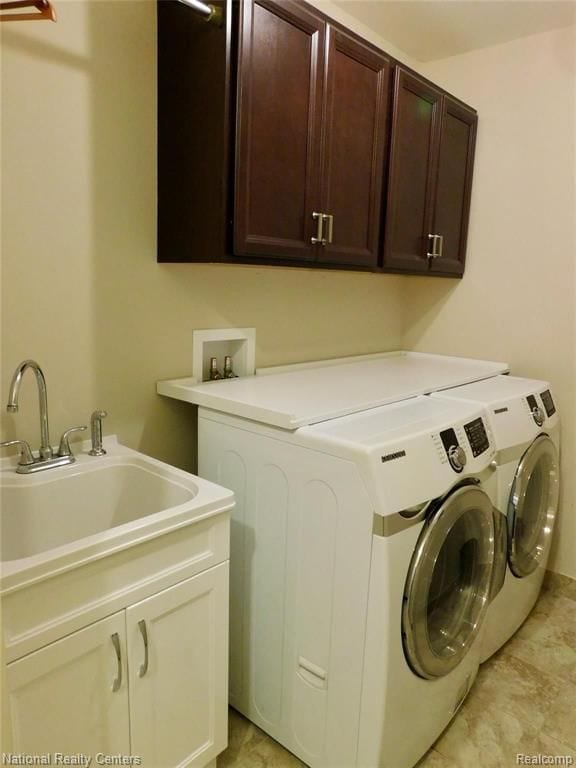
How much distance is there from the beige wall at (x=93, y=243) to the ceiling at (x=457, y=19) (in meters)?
1.11

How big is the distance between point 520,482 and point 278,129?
1456mm

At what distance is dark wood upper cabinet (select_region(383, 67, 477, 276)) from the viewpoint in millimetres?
2072

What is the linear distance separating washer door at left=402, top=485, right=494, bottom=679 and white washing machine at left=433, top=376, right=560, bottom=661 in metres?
0.18

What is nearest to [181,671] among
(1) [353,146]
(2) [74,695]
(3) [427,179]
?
(2) [74,695]

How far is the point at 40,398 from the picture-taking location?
1421 mm

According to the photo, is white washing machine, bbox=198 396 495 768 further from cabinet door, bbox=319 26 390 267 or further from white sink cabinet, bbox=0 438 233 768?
cabinet door, bbox=319 26 390 267

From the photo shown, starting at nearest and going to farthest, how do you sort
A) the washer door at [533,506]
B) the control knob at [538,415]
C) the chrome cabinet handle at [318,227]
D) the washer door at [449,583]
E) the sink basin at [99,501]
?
the sink basin at [99,501] < the washer door at [449,583] < the chrome cabinet handle at [318,227] < the washer door at [533,506] < the control knob at [538,415]

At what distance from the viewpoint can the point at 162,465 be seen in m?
1.52

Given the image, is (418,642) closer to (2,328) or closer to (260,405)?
(260,405)

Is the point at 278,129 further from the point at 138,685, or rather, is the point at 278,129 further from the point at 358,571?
the point at 138,685

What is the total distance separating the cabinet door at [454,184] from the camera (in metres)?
2.35

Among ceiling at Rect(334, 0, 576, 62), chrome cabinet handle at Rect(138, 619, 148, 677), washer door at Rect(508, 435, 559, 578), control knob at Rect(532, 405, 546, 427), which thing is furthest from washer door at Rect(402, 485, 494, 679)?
ceiling at Rect(334, 0, 576, 62)

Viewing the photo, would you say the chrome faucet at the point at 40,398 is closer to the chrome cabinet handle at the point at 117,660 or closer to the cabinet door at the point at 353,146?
the chrome cabinet handle at the point at 117,660

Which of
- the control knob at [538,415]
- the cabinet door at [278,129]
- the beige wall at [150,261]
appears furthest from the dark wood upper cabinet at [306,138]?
the control knob at [538,415]
